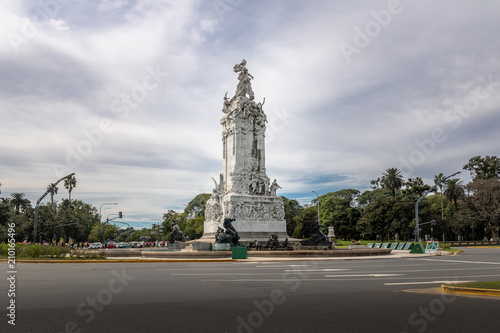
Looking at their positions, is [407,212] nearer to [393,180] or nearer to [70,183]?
[393,180]

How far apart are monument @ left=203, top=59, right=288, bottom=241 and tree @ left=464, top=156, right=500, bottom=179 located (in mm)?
58010

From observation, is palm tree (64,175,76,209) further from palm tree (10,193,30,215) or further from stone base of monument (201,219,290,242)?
stone base of monument (201,219,290,242)

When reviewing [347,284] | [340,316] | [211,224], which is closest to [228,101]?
[211,224]

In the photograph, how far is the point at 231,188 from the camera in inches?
1663

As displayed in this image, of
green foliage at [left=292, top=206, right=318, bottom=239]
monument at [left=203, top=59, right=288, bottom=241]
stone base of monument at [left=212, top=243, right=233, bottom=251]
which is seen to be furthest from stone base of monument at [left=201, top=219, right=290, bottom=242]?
green foliage at [left=292, top=206, right=318, bottom=239]

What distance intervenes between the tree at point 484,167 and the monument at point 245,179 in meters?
58.0

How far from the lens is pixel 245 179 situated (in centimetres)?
4266

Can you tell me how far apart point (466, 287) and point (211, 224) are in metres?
32.7

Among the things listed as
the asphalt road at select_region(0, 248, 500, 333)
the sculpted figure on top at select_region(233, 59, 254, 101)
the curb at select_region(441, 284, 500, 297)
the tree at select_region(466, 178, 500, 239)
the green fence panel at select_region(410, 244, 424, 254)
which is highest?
the sculpted figure on top at select_region(233, 59, 254, 101)

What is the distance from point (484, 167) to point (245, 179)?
207 feet

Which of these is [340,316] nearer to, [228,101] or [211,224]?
[211,224]

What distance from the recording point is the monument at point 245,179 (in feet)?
134

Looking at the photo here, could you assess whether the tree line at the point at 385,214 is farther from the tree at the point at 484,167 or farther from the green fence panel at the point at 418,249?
the green fence panel at the point at 418,249

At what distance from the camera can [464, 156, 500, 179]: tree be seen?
81.7 meters
